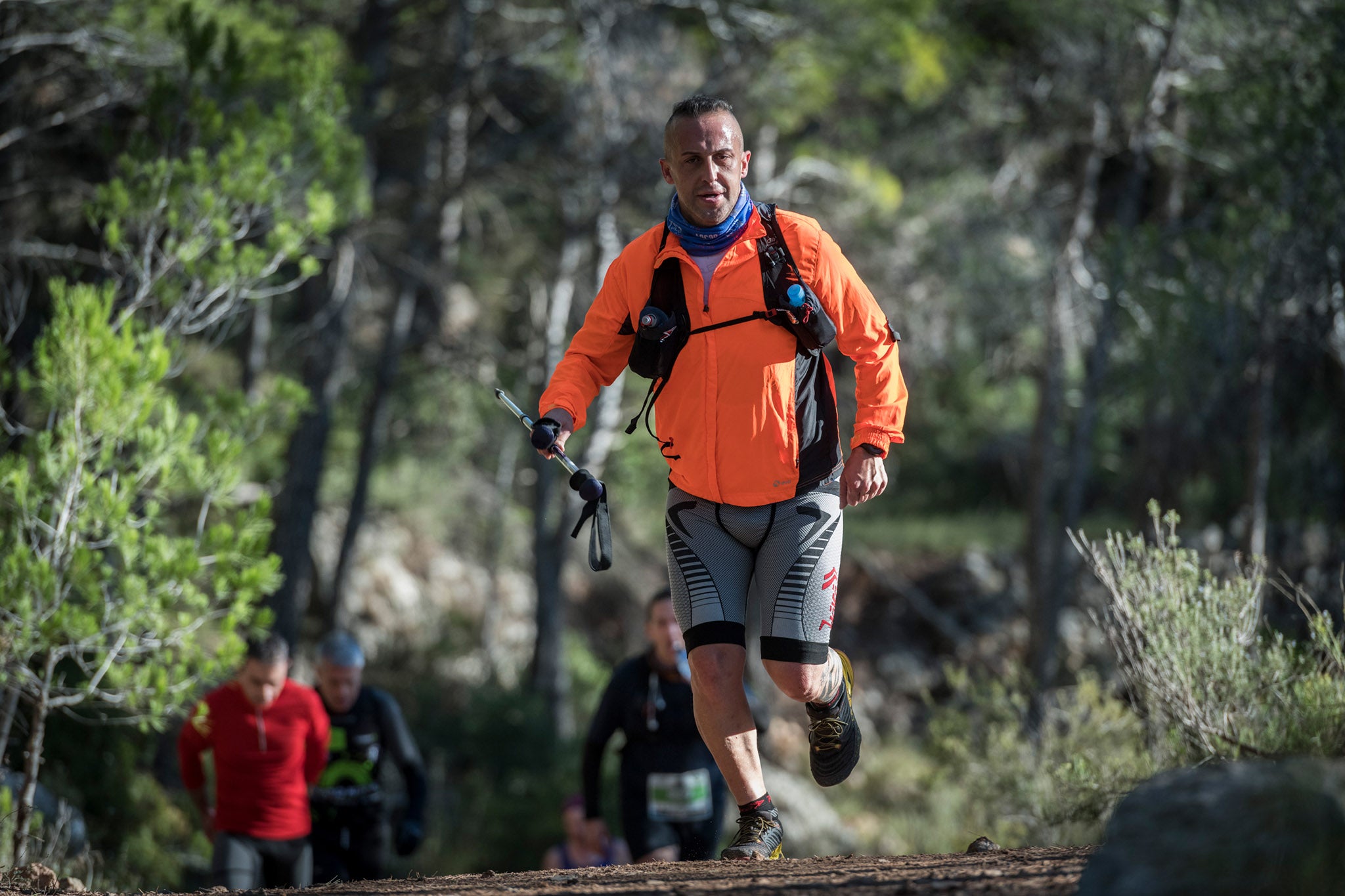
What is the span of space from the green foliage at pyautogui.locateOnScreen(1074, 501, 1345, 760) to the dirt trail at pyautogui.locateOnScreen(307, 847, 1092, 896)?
152cm

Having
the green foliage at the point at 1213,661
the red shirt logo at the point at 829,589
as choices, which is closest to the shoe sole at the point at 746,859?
the red shirt logo at the point at 829,589

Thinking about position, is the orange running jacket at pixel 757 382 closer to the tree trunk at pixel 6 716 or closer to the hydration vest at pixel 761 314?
the hydration vest at pixel 761 314

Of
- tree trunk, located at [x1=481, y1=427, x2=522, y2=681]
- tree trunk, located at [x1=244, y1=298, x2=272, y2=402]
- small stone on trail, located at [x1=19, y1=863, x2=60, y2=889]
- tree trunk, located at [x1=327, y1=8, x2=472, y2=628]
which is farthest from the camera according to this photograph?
tree trunk, located at [x1=481, y1=427, x2=522, y2=681]

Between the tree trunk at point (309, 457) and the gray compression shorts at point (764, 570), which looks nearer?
the gray compression shorts at point (764, 570)

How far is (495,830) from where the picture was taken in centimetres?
1160

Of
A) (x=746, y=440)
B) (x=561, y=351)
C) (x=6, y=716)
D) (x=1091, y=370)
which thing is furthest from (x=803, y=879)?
(x=1091, y=370)

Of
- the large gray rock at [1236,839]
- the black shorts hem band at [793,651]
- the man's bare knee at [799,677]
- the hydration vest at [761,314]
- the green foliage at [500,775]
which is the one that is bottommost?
the green foliage at [500,775]

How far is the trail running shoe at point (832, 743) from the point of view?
153 inches

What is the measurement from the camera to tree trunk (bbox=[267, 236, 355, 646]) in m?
12.3

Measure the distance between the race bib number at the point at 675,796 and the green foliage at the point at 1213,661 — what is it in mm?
2031

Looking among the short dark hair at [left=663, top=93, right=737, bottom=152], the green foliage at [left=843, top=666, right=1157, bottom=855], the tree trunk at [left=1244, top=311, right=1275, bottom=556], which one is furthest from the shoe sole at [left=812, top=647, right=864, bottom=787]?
the tree trunk at [left=1244, top=311, right=1275, bottom=556]

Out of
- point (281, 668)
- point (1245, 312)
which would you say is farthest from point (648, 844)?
point (1245, 312)

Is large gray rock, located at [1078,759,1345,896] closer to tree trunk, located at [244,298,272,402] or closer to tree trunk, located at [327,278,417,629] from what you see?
tree trunk, located at [244,298,272,402]

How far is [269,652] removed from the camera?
225 inches
